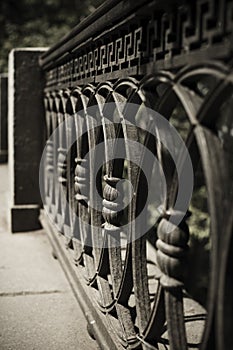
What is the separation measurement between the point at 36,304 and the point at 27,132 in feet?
5.73

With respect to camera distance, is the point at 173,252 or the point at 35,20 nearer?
the point at 173,252

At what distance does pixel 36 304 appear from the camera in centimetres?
254

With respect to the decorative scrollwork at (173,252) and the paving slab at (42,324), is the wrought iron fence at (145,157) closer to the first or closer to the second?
the decorative scrollwork at (173,252)

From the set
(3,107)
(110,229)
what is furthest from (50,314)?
(3,107)

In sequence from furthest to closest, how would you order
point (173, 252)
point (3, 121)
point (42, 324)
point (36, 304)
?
point (3, 121)
point (36, 304)
point (42, 324)
point (173, 252)

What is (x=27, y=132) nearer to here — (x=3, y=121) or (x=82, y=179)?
(x=82, y=179)

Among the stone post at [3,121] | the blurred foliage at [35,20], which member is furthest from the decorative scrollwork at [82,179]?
the blurred foliage at [35,20]

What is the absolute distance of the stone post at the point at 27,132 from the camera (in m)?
3.98

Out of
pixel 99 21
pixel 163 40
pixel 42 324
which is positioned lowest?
pixel 42 324

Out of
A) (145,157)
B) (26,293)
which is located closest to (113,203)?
(145,157)

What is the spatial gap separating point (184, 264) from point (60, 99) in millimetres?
2018

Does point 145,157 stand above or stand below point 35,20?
below

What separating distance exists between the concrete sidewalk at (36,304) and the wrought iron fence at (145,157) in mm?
145

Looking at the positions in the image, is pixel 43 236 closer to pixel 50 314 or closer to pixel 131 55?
pixel 50 314
